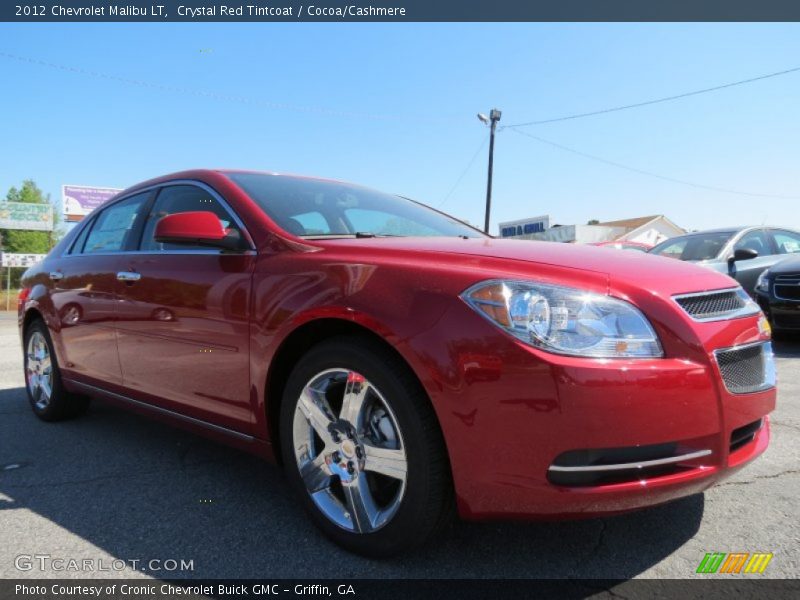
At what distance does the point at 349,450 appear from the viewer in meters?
2.11

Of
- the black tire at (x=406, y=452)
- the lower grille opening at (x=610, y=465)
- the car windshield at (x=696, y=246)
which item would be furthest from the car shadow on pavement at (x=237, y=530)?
the car windshield at (x=696, y=246)

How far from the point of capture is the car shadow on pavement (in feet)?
6.55

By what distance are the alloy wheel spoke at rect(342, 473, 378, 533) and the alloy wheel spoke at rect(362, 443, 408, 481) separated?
8 centimetres

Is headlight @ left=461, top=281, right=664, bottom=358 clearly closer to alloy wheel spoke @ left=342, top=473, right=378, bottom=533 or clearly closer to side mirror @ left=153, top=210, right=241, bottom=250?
alloy wheel spoke @ left=342, top=473, right=378, bottom=533

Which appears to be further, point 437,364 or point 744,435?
point 744,435

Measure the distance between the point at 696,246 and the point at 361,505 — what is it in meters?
7.46

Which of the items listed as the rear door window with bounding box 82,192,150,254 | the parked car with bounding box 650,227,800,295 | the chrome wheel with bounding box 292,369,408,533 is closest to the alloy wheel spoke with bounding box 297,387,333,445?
the chrome wheel with bounding box 292,369,408,533

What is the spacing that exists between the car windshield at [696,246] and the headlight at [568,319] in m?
6.48

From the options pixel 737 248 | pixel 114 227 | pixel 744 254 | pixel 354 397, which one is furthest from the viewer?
pixel 737 248

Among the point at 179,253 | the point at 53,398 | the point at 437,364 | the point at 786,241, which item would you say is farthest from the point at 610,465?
the point at 786,241

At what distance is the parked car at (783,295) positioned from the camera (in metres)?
6.45

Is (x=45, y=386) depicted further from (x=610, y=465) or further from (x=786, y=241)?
(x=786, y=241)

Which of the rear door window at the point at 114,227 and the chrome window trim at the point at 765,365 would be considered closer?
the chrome window trim at the point at 765,365

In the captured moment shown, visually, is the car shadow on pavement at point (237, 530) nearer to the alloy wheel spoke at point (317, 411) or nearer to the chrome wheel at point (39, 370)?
the alloy wheel spoke at point (317, 411)
